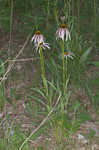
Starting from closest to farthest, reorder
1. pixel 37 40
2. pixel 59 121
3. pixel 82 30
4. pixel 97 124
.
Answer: pixel 37 40
pixel 59 121
pixel 97 124
pixel 82 30

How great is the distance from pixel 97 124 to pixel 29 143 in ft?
1.33

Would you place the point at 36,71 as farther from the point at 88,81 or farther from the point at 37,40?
the point at 37,40

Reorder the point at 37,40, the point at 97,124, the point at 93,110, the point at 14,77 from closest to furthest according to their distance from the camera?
the point at 37,40
the point at 97,124
the point at 93,110
the point at 14,77

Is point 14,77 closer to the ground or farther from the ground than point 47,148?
farther from the ground

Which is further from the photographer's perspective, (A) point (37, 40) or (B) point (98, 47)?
(B) point (98, 47)

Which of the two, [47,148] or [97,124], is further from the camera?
[97,124]

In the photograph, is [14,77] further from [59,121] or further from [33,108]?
[59,121]

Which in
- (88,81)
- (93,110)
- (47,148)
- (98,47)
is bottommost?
(47,148)

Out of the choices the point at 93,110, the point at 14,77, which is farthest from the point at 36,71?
the point at 93,110

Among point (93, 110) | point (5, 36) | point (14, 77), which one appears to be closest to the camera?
point (93, 110)

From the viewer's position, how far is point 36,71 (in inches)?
90.6

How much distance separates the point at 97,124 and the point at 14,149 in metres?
0.55

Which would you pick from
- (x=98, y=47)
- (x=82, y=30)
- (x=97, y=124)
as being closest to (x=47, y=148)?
(x=97, y=124)

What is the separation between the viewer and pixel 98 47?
2.36 meters
